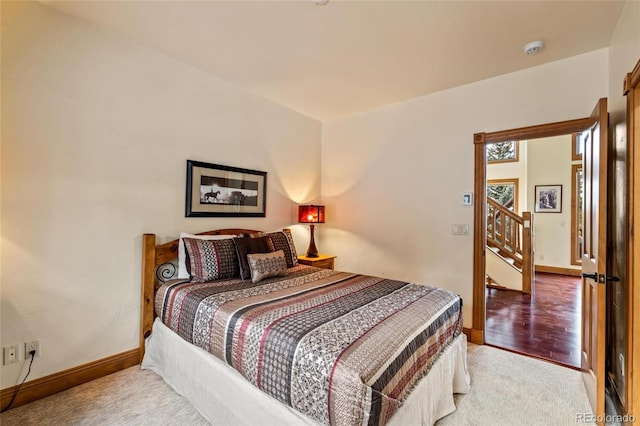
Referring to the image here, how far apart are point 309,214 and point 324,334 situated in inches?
99.4

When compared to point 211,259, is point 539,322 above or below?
below

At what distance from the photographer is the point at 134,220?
2.48m

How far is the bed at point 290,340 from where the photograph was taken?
127 centimetres

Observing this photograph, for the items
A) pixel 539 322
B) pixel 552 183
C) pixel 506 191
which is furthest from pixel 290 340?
pixel 506 191

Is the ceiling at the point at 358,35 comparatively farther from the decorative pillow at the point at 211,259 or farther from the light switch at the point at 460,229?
the decorative pillow at the point at 211,259

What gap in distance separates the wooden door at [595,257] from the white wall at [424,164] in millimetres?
753

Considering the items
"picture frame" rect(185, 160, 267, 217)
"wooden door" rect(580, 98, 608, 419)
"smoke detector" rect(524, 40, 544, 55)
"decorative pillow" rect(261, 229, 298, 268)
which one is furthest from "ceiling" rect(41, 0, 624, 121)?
"decorative pillow" rect(261, 229, 298, 268)

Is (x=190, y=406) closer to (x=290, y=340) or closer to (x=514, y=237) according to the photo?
(x=290, y=340)

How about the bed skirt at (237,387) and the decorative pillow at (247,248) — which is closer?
the bed skirt at (237,387)

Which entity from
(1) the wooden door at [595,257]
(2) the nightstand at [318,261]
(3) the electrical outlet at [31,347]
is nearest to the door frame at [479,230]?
(1) the wooden door at [595,257]

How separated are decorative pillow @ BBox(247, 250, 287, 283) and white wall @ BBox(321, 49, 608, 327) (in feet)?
5.24

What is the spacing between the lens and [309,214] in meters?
3.88

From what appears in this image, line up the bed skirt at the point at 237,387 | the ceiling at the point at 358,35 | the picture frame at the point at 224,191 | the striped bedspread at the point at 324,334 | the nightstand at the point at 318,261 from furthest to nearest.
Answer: the nightstand at the point at 318,261 → the picture frame at the point at 224,191 → the ceiling at the point at 358,35 → the bed skirt at the point at 237,387 → the striped bedspread at the point at 324,334

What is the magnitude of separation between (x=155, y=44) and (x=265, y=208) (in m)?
1.94
